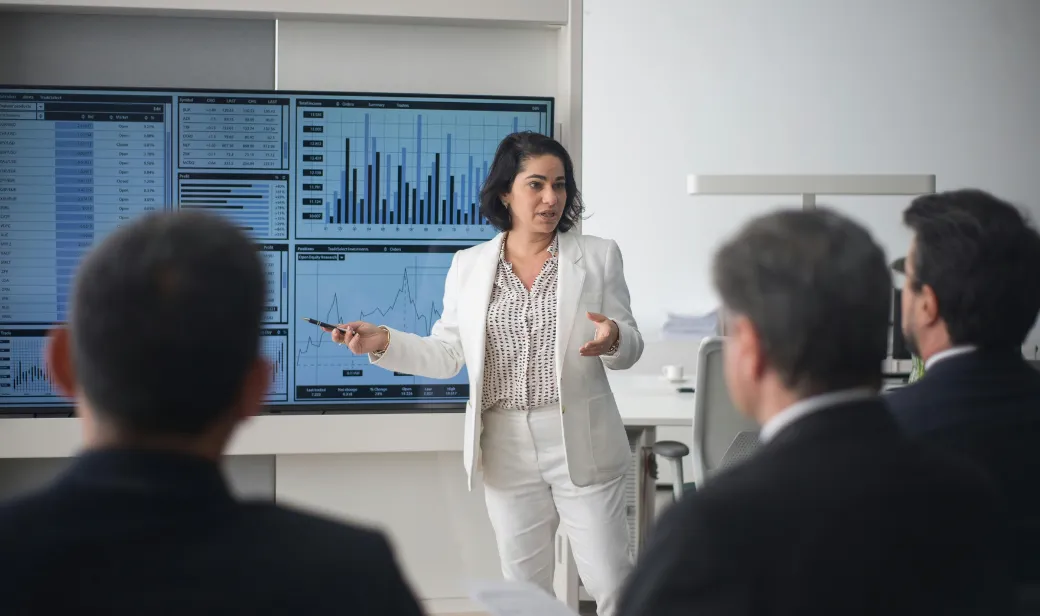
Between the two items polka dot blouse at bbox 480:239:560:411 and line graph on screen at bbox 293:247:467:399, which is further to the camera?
line graph on screen at bbox 293:247:467:399

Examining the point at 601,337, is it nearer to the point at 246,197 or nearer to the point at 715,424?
the point at 715,424

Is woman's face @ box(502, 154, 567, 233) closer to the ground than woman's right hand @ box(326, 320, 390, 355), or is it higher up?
higher up

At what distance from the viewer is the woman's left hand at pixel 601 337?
246 cm

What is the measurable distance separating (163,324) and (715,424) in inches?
91.4

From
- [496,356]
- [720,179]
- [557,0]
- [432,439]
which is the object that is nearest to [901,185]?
[720,179]

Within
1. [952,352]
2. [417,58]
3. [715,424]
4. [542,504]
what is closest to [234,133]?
[417,58]

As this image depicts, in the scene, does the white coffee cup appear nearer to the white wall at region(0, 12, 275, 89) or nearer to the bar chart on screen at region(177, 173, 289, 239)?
the bar chart on screen at region(177, 173, 289, 239)

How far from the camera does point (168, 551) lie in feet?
2.42

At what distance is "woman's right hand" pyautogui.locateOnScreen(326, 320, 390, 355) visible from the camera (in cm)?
257

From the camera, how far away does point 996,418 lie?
A: 126 cm

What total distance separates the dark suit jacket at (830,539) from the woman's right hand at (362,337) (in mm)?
1731

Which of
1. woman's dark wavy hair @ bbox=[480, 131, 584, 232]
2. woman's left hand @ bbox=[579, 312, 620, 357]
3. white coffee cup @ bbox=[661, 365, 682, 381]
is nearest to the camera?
woman's left hand @ bbox=[579, 312, 620, 357]

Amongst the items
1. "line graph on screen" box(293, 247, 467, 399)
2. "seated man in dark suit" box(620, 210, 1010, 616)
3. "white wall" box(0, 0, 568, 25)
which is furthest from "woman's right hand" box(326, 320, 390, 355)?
"seated man in dark suit" box(620, 210, 1010, 616)

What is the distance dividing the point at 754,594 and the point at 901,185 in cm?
269
